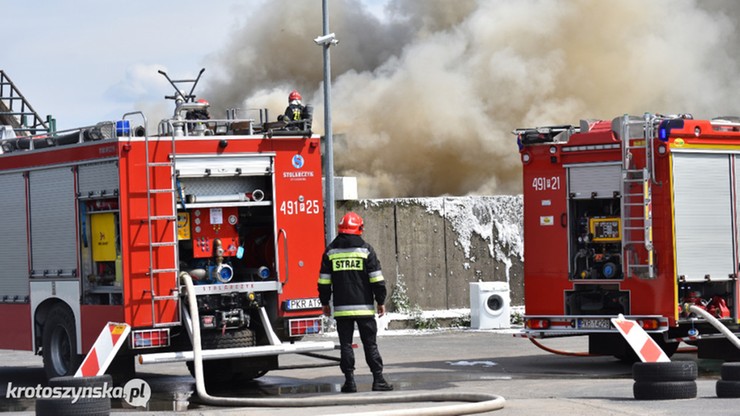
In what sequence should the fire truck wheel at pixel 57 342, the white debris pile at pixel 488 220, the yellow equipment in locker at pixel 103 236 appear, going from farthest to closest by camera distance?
the white debris pile at pixel 488 220 < the fire truck wheel at pixel 57 342 < the yellow equipment in locker at pixel 103 236

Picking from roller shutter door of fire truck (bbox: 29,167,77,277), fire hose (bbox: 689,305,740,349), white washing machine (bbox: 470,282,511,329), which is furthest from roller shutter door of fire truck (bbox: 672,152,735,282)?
white washing machine (bbox: 470,282,511,329)

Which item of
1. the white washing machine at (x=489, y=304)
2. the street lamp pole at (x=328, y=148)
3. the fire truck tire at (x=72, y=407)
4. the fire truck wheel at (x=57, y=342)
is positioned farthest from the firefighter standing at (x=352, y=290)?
the white washing machine at (x=489, y=304)

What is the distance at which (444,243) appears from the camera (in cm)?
2208

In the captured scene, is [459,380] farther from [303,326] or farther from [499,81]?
[499,81]

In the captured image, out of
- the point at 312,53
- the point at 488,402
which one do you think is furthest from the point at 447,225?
the point at 312,53

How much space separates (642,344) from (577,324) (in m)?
2.73

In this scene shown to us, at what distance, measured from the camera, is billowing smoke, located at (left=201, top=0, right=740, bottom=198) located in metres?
30.9

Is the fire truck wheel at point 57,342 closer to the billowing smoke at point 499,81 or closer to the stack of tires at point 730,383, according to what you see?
the stack of tires at point 730,383

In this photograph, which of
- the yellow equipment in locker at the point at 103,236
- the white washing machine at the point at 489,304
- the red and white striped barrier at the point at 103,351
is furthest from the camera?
the white washing machine at the point at 489,304

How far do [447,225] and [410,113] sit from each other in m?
9.32

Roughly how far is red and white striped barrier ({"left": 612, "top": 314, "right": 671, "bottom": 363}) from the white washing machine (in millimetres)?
8261

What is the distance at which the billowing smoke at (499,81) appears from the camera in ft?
101

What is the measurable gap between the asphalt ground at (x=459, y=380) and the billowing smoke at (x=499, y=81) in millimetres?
11098

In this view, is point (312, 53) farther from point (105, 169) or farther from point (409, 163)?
point (105, 169)
